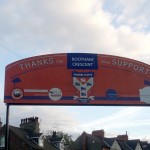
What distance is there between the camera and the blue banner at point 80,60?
62.8 ft

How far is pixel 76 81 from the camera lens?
752 inches

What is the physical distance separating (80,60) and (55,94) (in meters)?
2.23

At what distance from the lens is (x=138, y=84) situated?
19.6 metres

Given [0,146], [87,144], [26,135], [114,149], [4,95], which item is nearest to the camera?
[4,95]

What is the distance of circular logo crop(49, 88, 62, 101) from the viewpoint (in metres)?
18.7


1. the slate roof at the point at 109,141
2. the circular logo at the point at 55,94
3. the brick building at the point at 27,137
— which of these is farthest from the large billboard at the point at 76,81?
the slate roof at the point at 109,141

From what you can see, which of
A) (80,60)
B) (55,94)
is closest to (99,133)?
(80,60)

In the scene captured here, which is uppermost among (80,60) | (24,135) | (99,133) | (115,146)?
(80,60)

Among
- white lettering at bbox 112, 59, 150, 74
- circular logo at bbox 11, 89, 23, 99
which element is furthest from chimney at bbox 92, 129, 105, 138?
circular logo at bbox 11, 89, 23, 99

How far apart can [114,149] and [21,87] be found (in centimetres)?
4689

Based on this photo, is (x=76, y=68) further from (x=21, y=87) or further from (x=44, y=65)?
(x=21, y=87)

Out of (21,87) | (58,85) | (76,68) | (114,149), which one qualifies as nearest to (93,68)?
(76,68)

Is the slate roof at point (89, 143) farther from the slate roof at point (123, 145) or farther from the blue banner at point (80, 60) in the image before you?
the blue banner at point (80, 60)

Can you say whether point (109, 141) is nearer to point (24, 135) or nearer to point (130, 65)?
point (24, 135)
